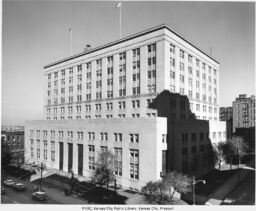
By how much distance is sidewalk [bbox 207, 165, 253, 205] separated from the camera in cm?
3281

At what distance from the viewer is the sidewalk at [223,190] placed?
3281cm

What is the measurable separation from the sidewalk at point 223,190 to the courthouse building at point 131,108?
5649 millimetres

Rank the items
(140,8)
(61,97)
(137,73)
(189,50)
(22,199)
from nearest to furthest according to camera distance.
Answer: (140,8) → (22,199) → (137,73) → (189,50) → (61,97)

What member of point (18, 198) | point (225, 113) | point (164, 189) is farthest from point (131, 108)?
point (225, 113)

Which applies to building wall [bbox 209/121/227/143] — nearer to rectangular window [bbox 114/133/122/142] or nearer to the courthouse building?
the courthouse building

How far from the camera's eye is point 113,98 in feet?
164

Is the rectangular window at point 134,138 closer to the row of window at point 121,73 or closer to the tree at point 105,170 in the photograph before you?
the tree at point 105,170

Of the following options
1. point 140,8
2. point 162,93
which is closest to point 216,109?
point 162,93

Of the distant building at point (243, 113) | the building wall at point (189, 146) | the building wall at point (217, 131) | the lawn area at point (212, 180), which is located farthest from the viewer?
the distant building at point (243, 113)

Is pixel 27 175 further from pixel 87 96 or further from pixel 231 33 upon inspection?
pixel 231 33

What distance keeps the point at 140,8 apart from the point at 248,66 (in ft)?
44.3

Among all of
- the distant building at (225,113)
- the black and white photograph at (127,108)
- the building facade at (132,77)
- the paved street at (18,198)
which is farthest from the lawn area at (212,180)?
the distant building at (225,113)

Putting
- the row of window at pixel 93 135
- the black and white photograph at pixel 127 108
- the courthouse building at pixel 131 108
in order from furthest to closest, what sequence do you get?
the row of window at pixel 93 135 → the courthouse building at pixel 131 108 → the black and white photograph at pixel 127 108

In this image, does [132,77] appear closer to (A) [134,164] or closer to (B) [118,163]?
(B) [118,163]
